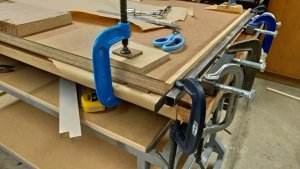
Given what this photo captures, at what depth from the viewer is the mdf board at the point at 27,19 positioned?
2.14 feet

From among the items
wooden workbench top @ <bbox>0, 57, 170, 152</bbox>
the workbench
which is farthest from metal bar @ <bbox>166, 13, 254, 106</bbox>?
wooden workbench top @ <bbox>0, 57, 170, 152</bbox>

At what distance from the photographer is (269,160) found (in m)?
1.46

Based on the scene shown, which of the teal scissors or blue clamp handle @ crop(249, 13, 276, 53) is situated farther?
blue clamp handle @ crop(249, 13, 276, 53)

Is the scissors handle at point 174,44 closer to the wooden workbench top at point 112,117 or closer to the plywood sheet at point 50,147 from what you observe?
the wooden workbench top at point 112,117

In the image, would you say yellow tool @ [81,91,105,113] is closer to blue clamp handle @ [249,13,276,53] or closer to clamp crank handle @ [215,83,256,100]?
clamp crank handle @ [215,83,256,100]

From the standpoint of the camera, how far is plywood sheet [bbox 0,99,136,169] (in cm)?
85

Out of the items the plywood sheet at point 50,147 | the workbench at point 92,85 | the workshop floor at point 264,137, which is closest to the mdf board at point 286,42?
the workshop floor at point 264,137

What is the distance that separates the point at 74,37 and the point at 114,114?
0.25 metres

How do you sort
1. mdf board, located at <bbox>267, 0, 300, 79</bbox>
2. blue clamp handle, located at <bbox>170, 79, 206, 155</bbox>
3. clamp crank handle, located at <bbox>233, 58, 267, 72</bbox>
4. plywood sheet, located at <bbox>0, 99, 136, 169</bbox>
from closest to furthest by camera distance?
blue clamp handle, located at <bbox>170, 79, 206, 155</bbox> → clamp crank handle, located at <bbox>233, 58, 267, 72</bbox> → plywood sheet, located at <bbox>0, 99, 136, 169</bbox> → mdf board, located at <bbox>267, 0, 300, 79</bbox>

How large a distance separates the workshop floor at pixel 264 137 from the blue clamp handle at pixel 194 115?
1060 millimetres

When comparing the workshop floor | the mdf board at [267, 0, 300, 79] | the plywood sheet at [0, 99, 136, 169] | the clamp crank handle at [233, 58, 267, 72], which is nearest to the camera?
the clamp crank handle at [233, 58, 267, 72]

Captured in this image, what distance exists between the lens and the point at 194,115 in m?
0.44

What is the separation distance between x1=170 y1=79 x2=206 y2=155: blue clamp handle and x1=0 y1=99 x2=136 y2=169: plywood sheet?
428 mm

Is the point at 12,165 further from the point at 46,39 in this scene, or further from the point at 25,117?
the point at 46,39
